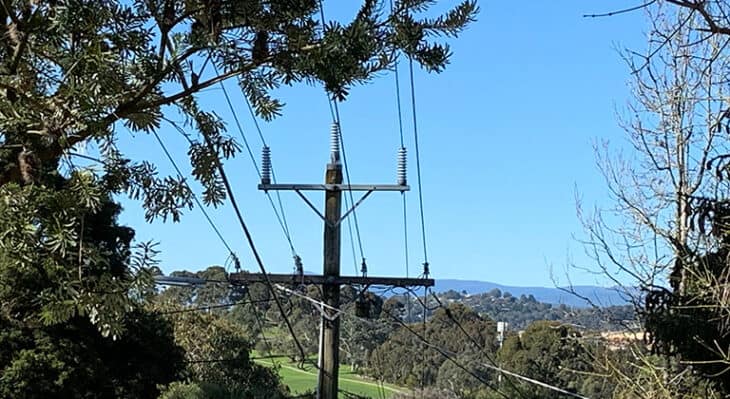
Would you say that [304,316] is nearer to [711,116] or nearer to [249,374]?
[249,374]

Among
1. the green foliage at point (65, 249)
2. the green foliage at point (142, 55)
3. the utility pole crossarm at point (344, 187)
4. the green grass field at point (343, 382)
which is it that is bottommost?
the green grass field at point (343, 382)

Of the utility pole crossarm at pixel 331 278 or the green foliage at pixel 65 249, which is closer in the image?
the green foliage at pixel 65 249

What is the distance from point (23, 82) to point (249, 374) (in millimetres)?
12020

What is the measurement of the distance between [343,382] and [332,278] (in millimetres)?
4327

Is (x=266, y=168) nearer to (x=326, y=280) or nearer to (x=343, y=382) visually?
(x=326, y=280)

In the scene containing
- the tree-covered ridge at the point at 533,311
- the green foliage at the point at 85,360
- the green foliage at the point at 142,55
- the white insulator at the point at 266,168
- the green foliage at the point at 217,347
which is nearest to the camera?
the green foliage at the point at 142,55

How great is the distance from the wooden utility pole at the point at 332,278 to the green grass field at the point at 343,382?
9.49 ft

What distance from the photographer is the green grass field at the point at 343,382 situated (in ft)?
37.4

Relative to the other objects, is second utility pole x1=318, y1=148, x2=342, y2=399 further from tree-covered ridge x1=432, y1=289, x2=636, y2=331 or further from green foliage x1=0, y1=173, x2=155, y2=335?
green foliage x1=0, y1=173, x2=155, y2=335

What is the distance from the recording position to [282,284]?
8.28 m

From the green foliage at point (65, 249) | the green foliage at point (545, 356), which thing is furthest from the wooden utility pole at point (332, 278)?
the green foliage at point (65, 249)

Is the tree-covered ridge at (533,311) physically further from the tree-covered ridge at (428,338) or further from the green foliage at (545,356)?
the green foliage at (545,356)

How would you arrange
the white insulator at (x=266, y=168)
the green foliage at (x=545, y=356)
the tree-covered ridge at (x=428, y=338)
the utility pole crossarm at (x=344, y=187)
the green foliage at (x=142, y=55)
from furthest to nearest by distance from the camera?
the white insulator at (x=266, y=168), the utility pole crossarm at (x=344, y=187), the tree-covered ridge at (x=428, y=338), the green foliage at (x=545, y=356), the green foliage at (x=142, y=55)

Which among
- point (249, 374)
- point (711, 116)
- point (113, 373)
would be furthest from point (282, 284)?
point (249, 374)
